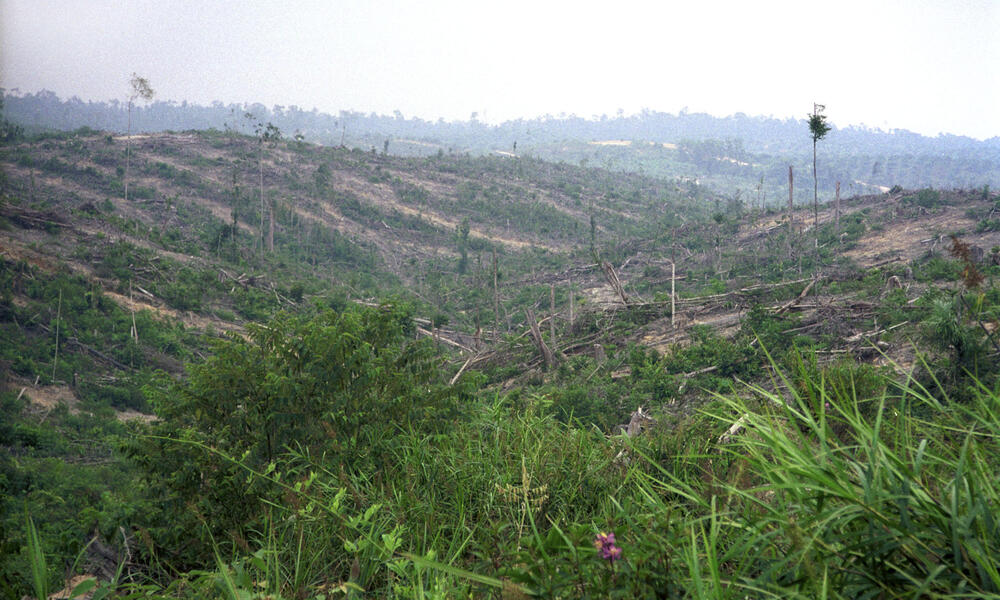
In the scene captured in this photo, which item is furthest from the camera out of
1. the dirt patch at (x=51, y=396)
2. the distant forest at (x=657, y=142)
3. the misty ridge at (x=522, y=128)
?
the misty ridge at (x=522, y=128)

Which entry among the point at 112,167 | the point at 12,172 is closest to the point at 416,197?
the point at 112,167

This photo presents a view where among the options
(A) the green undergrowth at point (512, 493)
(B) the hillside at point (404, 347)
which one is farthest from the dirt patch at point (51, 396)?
(A) the green undergrowth at point (512, 493)

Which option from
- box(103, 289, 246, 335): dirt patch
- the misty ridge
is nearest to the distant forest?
the misty ridge

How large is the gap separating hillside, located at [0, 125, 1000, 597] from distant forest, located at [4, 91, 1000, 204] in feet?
43.1

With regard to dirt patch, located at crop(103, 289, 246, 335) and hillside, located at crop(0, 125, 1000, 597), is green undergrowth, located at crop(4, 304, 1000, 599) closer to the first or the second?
hillside, located at crop(0, 125, 1000, 597)

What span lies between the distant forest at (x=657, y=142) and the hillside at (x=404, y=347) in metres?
13.1

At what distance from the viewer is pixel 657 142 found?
114688 mm

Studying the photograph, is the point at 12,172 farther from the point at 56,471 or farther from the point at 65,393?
the point at 56,471

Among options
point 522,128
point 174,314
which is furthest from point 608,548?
point 522,128

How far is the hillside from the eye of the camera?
7.45 ft

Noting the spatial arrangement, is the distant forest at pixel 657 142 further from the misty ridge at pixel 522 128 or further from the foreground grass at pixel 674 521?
the foreground grass at pixel 674 521

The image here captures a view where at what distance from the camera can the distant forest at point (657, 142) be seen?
2928 inches

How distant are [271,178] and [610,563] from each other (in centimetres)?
3939

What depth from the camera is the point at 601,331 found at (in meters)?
13.3
